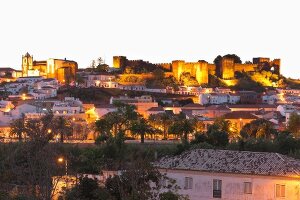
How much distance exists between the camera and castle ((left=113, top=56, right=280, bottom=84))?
10850 centimetres

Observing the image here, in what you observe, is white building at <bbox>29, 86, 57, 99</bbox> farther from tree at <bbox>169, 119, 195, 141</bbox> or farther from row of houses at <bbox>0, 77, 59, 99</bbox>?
tree at <bbox>169, 119, 195, 141</bbox>

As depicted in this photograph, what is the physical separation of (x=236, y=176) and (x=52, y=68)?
82.3m

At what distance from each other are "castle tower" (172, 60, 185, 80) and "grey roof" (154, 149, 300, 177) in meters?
83.5

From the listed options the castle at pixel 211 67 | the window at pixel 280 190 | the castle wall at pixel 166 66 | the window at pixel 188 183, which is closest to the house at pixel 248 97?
the castle at pixel 211 67

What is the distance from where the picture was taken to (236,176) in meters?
22.4

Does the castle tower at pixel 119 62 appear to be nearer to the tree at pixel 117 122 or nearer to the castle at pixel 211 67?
the castle at pixel 211 67

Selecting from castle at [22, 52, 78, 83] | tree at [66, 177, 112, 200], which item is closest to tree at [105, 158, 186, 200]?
tree at [66, 177, 112, 200]

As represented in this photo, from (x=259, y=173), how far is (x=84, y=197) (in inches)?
234

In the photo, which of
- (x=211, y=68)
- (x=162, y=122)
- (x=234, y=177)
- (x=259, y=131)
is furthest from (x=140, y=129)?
(x=211, y=68)

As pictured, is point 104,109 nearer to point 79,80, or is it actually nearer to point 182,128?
point 182,128

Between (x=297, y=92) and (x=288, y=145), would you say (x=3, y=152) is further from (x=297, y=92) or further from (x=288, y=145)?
(x=297, y=92)

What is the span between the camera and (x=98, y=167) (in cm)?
2902

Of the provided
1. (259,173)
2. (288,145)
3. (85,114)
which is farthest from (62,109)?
(259,173)

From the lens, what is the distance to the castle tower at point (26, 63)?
104 metres
